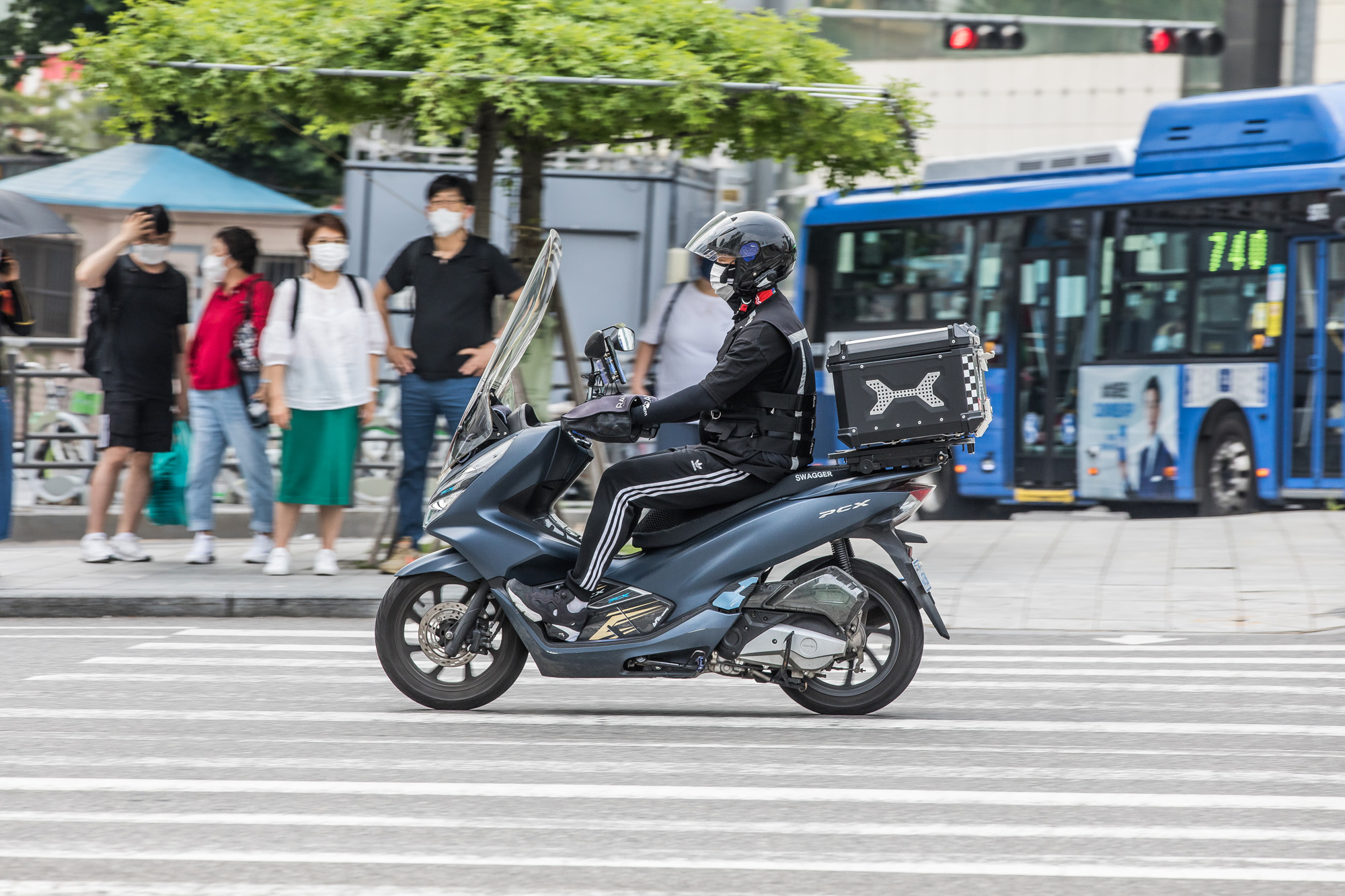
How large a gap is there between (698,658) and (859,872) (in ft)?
6.54

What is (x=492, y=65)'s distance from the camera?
9422mm

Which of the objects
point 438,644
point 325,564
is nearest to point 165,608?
point 325,564

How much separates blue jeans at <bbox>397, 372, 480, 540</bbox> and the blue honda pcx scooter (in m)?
3.15

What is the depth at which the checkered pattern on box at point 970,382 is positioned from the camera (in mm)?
5965

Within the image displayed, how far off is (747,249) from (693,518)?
967mm

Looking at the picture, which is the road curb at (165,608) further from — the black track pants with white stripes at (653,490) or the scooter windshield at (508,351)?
the black track pants with white stripes at (653,490)

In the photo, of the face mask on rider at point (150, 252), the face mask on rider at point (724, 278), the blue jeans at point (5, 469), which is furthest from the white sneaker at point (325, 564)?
the face mask on rider at point (724, 278)

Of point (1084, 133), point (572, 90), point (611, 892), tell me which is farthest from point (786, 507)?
point (1084, 133)

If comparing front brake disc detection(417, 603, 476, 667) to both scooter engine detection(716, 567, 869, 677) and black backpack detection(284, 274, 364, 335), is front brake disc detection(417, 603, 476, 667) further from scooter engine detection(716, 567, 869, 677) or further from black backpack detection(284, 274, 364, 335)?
black backpack detection(284, 274, 364, 335)

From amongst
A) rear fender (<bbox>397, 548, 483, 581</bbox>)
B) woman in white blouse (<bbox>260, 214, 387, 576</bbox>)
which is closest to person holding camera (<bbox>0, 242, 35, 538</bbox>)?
woman in white blouse (<bbox>260, 214, 387, 576</bbox>)

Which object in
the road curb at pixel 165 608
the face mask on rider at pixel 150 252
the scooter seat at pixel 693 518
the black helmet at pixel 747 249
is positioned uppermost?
the face mask on rider at pixel 150 252

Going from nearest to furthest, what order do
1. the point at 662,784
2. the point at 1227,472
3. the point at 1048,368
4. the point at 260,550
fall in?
the point at 662,784, the point at 260,550, the point at 1227,472, the point at 1048,368

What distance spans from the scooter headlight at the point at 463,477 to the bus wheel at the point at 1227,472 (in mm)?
9398

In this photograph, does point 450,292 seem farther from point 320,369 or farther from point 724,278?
point 724,278
